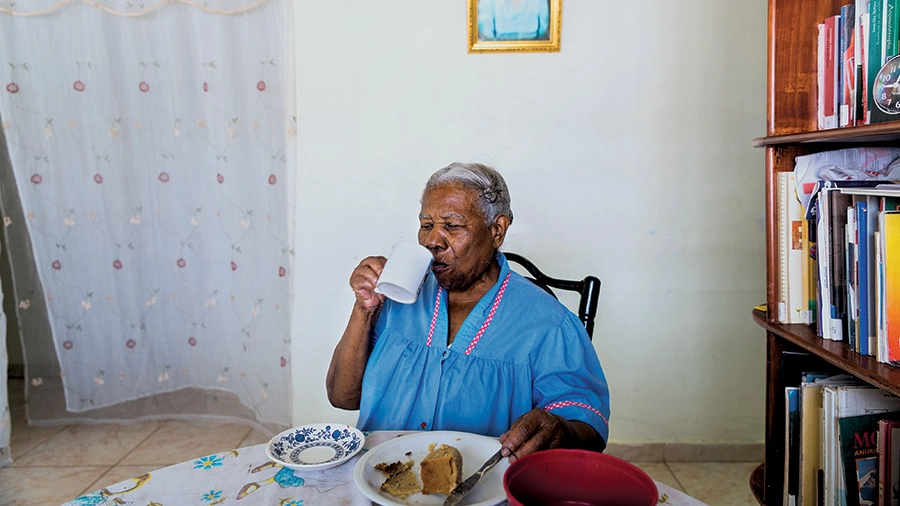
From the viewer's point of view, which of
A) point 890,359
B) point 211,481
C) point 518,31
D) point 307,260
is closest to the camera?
point 211,481

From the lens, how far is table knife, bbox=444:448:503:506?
0.92 m

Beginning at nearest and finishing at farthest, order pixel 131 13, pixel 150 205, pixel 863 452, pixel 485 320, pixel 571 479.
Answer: pixel 571 479 < pixel 863 452 < pixel 485 320 < pixel 131 13 < pixel 150 205

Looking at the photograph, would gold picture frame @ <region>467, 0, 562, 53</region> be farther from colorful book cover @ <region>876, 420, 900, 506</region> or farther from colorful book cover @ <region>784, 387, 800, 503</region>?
colorful book cover @ <region>876, 420, 900, 506</region>

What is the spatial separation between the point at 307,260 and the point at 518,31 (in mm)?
1150

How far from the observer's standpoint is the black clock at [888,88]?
121 centimetres

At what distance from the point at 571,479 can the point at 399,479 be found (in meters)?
0.31

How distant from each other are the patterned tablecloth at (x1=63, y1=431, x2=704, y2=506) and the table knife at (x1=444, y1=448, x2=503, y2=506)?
0.12m

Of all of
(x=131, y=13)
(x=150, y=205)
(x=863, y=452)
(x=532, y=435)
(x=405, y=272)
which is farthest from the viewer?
(x=150, y=205)

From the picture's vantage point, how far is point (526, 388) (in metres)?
1.37

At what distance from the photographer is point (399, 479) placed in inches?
38.9

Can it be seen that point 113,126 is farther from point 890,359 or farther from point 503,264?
point 890,359

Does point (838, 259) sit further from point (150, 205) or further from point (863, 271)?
point (150, 205)

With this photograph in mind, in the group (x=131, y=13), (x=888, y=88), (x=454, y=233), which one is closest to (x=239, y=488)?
(x=454, y=233)

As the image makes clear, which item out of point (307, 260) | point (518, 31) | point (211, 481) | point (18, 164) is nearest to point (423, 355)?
point (211, 481)
